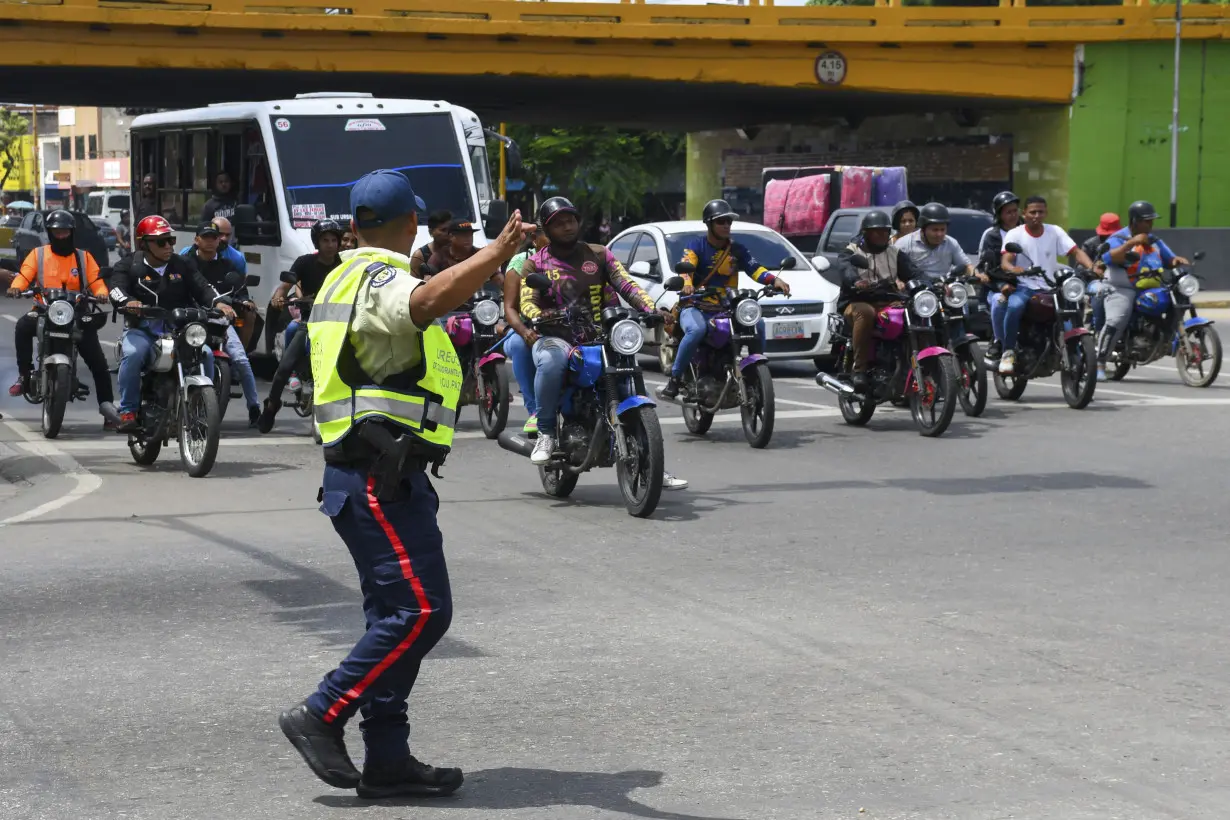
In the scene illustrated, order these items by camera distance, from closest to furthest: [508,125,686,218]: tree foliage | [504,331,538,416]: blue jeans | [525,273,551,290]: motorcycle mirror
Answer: [525,273,551,290]: motorcycle mirror < [504,331,538,416]: blue jeans < [508,125,686,218]: tree foliage

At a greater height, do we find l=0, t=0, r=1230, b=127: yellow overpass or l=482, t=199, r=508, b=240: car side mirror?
l=0, t=0, r=1230, b=127: yellow overpass

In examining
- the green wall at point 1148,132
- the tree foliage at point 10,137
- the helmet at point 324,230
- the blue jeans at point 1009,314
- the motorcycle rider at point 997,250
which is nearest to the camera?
the helmet at point 324,230

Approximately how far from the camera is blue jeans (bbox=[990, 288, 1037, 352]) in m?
15.3

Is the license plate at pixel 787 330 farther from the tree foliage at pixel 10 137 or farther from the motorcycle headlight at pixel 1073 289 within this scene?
the tree foliage at pixel 10 137

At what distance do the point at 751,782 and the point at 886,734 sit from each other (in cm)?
64

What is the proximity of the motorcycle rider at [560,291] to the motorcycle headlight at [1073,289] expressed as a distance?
17.9ft

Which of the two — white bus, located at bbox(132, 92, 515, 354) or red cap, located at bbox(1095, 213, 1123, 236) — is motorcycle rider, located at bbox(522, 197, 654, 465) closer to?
white bus, located at bbox(132, 92, 515, 354)

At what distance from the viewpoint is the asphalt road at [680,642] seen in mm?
5035

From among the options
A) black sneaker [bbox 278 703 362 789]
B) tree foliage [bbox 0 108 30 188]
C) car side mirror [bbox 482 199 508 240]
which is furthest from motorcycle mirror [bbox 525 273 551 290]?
tree foliage [bbox 0 108 30 188]

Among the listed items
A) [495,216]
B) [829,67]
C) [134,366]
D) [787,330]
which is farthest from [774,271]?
[829,67]

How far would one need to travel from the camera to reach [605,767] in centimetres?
521

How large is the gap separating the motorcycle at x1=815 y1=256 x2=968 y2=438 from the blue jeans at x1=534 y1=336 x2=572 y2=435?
3.95 metres

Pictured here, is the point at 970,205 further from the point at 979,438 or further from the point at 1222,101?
the point at 979,438

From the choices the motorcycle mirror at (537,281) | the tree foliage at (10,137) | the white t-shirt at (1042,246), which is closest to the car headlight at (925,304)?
the white t-shirt at (1042,246)
